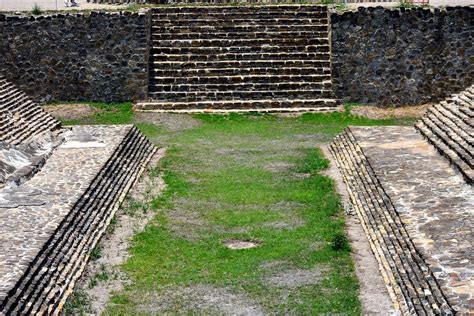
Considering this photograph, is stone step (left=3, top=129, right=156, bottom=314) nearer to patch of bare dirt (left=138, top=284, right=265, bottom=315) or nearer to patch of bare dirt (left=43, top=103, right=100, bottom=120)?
patch of bare dirt (left=138, top=284, right=265, bottom=315)

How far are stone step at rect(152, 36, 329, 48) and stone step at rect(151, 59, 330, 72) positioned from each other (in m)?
0.63

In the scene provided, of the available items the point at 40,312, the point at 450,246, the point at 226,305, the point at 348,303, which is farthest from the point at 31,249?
the point at 450,246

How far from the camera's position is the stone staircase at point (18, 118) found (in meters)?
21.0

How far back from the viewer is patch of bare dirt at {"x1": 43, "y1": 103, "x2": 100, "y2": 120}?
88.2 feet

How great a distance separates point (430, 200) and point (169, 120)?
1165cm

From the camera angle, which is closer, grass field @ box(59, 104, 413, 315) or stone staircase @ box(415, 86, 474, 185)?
grass field @ box(59, 104, 413, 315)

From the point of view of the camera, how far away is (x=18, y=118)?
72.0 ft

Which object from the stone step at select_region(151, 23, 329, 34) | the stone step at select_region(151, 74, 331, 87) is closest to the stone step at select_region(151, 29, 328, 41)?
the stone step at select_region(151, 23, 329, 34)

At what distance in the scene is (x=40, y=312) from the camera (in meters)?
12.8

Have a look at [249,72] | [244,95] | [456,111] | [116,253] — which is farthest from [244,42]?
[116,253]

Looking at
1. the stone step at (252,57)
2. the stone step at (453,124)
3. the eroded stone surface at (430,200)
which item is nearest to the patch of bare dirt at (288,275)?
the eroded stone surface at (430,200)

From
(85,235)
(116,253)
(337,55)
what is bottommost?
(116,253)

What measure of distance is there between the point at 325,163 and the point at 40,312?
9749 mm

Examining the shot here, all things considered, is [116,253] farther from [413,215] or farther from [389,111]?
[389,111]
